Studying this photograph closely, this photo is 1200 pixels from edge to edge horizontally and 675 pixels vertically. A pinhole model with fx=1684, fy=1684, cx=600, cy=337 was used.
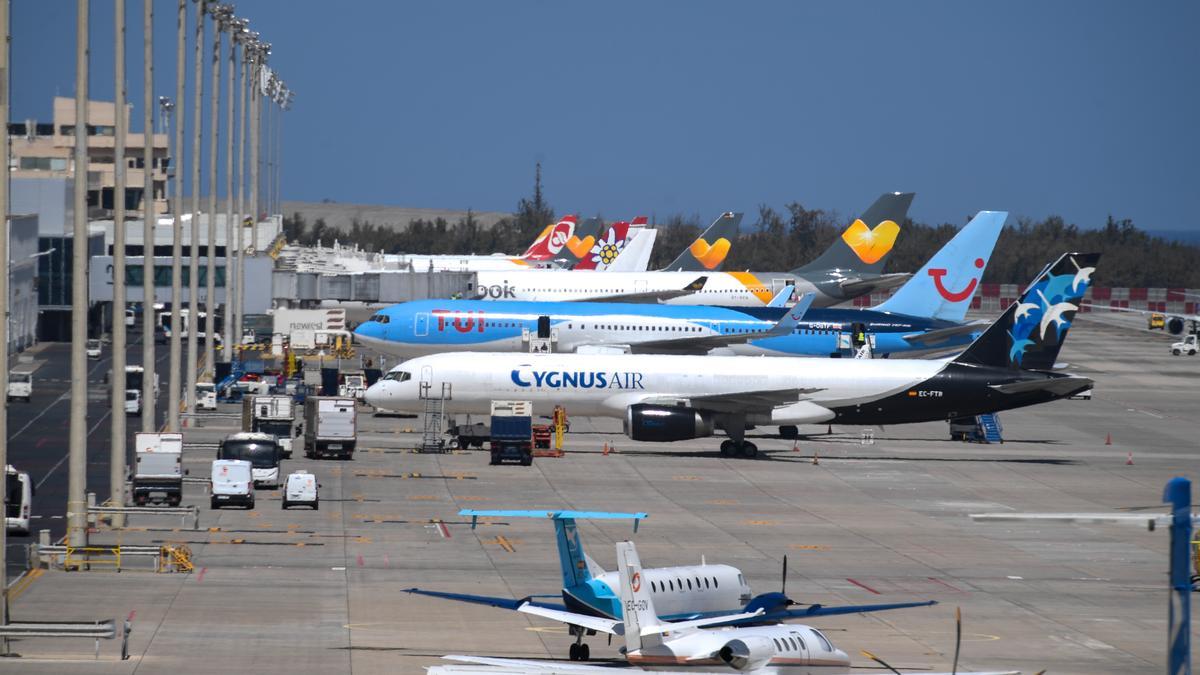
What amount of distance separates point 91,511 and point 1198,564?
28843mm

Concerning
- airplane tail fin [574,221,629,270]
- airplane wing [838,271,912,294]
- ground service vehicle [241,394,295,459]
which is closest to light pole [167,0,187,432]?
ground service vehicle [241,394,295,459]

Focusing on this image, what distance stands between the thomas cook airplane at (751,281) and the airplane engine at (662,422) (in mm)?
46306

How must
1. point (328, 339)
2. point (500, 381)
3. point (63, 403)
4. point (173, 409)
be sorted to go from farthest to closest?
point (328, 339) < point (63, 403) < point (500, 381) < point (173, 409)

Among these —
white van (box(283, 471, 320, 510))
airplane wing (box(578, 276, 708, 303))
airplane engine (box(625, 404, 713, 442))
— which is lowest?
white van (box(283, 471, 320, 510))

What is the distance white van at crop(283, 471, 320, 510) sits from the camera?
52.1m

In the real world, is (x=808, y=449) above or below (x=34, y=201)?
below

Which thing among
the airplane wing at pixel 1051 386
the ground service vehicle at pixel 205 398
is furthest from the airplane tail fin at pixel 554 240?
the airplane wing at pixel 1051 386

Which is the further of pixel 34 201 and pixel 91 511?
pixel 34 201

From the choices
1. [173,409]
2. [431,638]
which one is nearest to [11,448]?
[173,409]

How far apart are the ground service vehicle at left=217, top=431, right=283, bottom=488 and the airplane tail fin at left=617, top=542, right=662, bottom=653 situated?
102 ft

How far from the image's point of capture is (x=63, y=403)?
268ft

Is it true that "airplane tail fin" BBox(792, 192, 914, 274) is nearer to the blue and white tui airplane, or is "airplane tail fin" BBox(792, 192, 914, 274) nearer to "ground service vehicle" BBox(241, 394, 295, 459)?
the blue and white tui airplane

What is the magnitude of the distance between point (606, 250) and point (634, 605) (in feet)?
499

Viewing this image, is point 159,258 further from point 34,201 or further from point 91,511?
point 91,511
